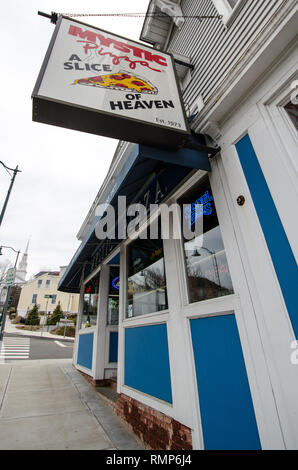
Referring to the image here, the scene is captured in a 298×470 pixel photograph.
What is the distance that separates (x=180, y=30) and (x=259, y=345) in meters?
5.52

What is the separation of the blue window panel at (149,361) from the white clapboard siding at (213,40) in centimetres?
326

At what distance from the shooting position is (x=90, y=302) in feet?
24.7

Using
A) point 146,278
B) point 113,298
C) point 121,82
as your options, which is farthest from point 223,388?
point 113,298

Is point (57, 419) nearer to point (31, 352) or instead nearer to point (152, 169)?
point (152, 169)

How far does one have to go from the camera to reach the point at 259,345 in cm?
179

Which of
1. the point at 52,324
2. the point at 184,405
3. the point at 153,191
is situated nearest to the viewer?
the point at 184,405

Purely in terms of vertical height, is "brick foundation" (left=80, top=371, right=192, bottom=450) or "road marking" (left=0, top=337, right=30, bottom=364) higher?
"road marking" (left=0, top=337, right=30, bottom=364)

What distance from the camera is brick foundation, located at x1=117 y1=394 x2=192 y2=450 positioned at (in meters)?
2.41

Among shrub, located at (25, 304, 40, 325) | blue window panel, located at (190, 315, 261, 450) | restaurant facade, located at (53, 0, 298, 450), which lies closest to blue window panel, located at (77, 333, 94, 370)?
restaurant facade, located at (53, 0, 298, 450)

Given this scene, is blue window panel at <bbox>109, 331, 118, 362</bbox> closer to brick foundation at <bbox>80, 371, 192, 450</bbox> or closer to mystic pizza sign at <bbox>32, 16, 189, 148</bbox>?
brick foundation at <bbox>80, 371, 192, 450</bbox>

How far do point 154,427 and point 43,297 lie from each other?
41.2 meters

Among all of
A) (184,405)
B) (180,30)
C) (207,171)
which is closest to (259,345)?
(184,405)

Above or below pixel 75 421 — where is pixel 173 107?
above

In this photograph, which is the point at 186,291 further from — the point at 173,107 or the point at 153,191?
the point at 173,107
